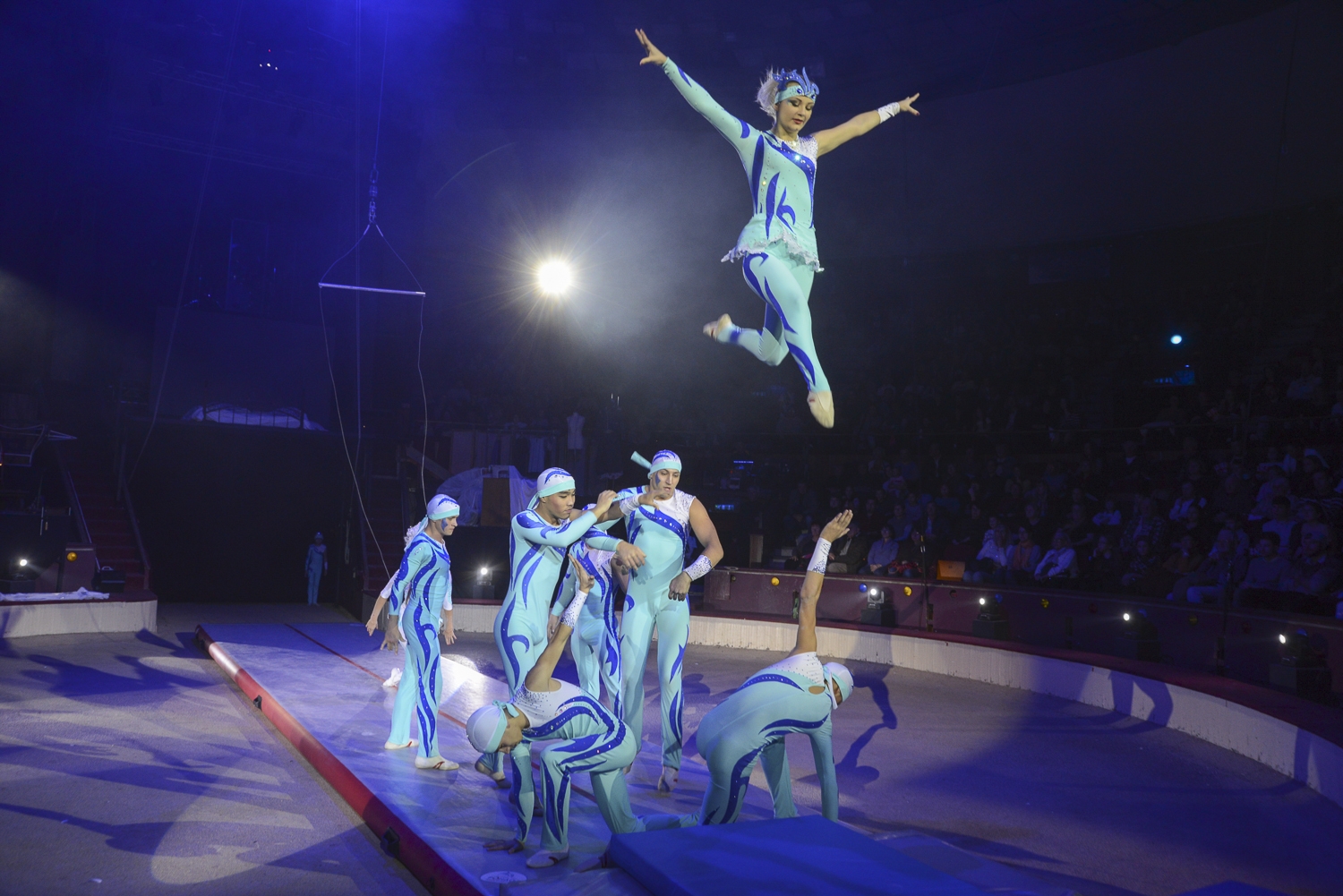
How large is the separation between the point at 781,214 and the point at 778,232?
0.10 meters

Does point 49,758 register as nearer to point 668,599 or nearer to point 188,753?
point 188,753

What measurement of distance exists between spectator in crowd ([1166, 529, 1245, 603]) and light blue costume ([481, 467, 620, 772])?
705 centimetres

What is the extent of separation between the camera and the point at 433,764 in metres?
5.69

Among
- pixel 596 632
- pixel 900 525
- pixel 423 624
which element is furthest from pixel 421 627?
pixel 900 525

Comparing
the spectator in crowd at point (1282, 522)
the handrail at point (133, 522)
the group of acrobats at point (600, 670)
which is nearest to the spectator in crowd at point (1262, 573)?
the spectator in crowd at point (1282, 522)

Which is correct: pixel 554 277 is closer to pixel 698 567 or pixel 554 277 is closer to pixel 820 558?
pixel 698 567

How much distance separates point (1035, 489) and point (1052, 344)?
4.56 meters

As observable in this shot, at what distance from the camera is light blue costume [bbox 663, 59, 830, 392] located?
378 cm

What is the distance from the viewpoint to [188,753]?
6.50 m

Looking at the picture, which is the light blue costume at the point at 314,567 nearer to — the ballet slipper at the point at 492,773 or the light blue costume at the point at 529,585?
the ballet slipper at the point at 492,773

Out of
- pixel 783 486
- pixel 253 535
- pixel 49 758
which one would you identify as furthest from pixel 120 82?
pixel 49 758

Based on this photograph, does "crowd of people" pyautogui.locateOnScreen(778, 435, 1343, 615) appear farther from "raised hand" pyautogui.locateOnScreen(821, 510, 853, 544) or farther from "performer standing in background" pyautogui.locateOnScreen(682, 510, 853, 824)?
"performer standing in background" pyautogui.locateOnScreen(682, 510, 853, 824)

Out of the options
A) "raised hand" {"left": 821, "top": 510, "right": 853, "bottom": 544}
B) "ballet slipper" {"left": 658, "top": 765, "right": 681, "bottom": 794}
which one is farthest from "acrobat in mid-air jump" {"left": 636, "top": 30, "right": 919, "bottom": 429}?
"ballet slipper" {"left": 658, "top": 765, "right": 681, "bottom": 794}

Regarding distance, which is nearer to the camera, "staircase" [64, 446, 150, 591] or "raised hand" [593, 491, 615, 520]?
"raised hand" [593, 491, 615, 520]
